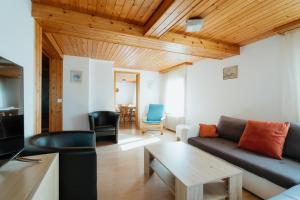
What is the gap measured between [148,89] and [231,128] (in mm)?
3488

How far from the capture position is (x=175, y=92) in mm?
5078

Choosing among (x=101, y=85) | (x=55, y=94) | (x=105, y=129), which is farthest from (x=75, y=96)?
(x=105, y=129)

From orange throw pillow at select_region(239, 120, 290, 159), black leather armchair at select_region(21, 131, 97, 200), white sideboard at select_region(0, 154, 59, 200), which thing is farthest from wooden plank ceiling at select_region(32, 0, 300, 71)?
white sideboard at select_region(0, 154, 59, 200)

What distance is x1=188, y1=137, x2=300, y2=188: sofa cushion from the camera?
1.43 meters

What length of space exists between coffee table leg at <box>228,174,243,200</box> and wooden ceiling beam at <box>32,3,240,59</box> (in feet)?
6.65

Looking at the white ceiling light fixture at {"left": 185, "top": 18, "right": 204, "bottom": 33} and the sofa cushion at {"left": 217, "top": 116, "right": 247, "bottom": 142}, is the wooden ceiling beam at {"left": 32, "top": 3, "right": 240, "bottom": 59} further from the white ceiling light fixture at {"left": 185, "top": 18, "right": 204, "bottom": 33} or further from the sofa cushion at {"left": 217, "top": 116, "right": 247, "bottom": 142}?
the sofa cushion at {"left": 217, "top": 116, "right": 247, "bottom": 142}

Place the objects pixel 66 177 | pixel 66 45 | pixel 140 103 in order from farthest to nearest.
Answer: pixel 140 103
pixel 66 45
pixel 66 177

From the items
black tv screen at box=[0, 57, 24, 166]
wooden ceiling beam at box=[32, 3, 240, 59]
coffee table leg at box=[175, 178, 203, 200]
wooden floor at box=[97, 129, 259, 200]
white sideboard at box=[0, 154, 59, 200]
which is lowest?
wooden floor at box=[97, 129, 259, 200]

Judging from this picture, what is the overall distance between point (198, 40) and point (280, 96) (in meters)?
1.58

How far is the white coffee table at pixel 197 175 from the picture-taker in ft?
4.26

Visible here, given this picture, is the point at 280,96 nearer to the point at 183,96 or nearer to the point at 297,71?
the point at 297,71

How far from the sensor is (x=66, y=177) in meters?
1.35

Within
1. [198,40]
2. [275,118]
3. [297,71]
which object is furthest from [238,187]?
[198,40]

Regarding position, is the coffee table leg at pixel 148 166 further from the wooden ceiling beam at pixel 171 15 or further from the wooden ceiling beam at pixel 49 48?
the wooden ceiling beam at pixel 49 48
